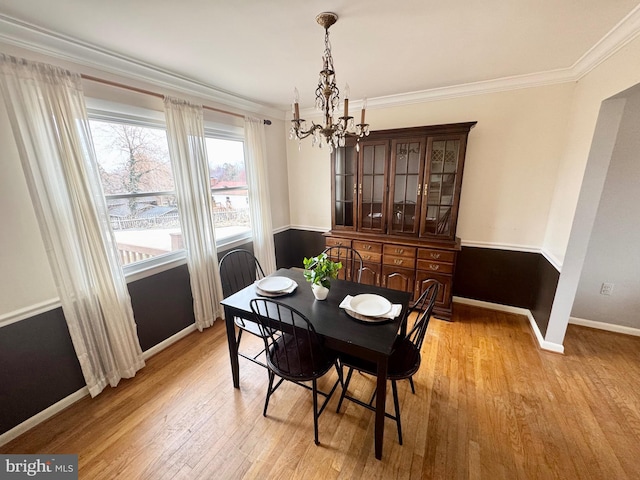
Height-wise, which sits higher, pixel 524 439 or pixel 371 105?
pixel 371 105

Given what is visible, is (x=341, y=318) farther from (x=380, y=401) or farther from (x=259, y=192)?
(x=259, y=192)

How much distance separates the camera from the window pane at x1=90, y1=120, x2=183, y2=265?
1993mm

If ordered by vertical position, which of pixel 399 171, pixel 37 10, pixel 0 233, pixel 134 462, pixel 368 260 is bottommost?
pixel 134 462

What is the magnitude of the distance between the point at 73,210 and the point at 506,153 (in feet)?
12.3

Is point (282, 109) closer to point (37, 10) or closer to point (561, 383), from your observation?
point (37, 10)

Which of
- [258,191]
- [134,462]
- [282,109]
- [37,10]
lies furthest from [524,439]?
[282,109]

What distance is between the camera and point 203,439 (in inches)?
64.1

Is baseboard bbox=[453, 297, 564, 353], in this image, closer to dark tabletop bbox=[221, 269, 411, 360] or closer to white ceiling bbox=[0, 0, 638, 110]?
dark tabletop bbox=[221, 269, 411, 360]

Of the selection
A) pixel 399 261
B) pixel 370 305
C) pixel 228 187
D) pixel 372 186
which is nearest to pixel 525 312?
pixel 399 261

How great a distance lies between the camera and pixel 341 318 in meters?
1.60

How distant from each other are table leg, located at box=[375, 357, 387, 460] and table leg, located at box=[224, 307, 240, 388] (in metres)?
1.03

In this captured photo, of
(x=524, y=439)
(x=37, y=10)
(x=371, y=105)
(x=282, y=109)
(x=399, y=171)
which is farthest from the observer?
(x=282, y=109)

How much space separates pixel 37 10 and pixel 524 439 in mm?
3654

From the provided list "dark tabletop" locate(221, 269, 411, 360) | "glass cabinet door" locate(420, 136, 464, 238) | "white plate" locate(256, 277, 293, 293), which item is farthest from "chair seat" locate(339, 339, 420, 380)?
"glass cabinet door" locate(420, 136, 464, 238)
